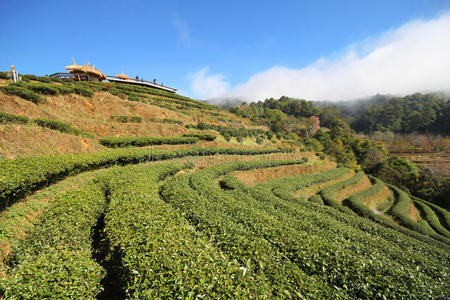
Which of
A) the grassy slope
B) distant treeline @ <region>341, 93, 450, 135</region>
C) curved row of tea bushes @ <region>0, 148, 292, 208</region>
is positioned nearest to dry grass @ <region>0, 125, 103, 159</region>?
the grassy slope

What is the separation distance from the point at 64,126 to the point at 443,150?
89.1 m

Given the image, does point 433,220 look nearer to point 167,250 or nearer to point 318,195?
point 318,195

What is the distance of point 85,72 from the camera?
34031mm

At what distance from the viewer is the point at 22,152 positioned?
33.6ft

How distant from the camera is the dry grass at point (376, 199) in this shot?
24672mm

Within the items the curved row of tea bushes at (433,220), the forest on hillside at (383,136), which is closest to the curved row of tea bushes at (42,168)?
the curved row of tea bushes at (433,220)

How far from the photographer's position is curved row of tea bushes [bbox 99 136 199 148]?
1670 cm

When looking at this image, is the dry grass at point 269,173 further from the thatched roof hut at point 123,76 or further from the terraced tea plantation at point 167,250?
the thatched roof hut at point 123,76

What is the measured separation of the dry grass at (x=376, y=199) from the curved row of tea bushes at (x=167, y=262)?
2834cm

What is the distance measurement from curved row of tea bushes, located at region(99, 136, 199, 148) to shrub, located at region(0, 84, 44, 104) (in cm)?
647

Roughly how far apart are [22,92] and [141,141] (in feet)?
32.3

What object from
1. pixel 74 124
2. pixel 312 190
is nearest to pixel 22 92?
pixel 74 124

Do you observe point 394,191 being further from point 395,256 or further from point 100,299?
point 100,299

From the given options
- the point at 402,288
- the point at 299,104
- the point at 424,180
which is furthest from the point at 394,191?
the point at 299,104
